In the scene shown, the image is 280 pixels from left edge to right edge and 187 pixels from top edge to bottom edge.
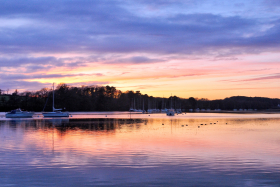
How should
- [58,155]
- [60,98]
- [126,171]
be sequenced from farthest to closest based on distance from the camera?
1. [60,98]
2. [58,155]
3. [126,171]

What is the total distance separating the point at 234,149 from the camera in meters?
21.5

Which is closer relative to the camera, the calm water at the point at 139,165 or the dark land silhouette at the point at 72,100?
the calm water at the point at 139,165

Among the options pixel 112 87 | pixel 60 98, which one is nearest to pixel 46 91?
pixel 60 98

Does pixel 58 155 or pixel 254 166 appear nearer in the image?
pixel 254 166

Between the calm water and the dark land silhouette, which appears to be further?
the dark land silhouette

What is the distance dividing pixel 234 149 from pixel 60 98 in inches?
5234

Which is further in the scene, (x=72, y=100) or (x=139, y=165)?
(x=72, y=100)

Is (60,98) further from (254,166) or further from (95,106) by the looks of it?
(254,166)

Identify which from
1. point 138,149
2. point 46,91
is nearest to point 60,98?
point 46,91

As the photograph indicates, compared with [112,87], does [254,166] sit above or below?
below

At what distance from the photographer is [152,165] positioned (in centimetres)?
1575

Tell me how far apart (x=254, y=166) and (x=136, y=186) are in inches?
276

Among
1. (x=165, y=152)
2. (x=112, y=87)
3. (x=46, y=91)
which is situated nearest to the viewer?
(x=165, y=152)

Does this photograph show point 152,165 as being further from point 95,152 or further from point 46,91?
point 46,91
